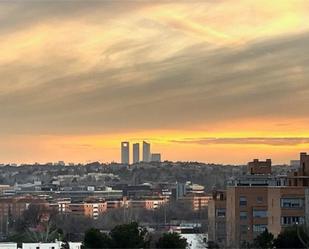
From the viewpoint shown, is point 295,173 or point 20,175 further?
point 20,175

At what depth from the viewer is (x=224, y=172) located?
424 feet

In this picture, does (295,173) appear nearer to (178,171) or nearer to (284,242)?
(284,242)

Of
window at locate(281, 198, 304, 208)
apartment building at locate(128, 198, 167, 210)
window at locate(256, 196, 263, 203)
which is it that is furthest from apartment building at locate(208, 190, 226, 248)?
apartment building at locate(128, 198, 167, 210)

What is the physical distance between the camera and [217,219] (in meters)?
40.8

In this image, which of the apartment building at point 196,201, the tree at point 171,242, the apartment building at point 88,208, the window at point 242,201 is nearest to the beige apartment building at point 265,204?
the window at point 242,201

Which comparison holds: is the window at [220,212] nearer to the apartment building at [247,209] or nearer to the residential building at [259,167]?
the residential building at [259,167]

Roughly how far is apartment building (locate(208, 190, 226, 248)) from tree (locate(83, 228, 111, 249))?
18.2 m

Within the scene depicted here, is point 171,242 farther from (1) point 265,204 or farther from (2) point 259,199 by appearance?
(2) point 259,199

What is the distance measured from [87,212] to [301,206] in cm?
5967

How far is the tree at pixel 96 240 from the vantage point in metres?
20.4

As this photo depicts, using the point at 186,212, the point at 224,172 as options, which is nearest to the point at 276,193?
the point at 186,212

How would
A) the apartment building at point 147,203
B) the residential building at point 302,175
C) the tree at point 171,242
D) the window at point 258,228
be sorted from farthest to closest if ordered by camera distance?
the apartment building at point 147,203, the window at point 258,228, the residential building at point 302,175, the tree at point 171,242

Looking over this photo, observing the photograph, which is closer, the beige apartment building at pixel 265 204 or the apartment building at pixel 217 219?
the beige apartment building at pixel 265 204

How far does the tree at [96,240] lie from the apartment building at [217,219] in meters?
18.2
